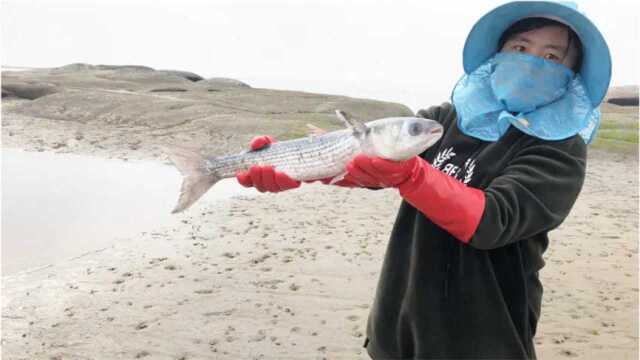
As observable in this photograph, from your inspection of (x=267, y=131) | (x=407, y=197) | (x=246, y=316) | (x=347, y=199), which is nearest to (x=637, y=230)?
(x=347, y=199)

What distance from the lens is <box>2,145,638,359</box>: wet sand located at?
5.18 m

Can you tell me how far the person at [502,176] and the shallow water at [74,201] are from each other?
5.83m

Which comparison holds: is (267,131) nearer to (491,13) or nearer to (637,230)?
(637,230)

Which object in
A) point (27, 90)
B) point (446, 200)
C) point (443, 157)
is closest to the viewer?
point (446, 200)

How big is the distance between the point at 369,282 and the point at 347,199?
14.0 feet

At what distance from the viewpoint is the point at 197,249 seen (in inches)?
302

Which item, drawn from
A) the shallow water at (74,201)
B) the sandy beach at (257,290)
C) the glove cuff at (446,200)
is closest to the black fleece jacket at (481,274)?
the glove cuff at (446,200)

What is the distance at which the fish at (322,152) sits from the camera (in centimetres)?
234

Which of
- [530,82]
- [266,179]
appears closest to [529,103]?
[530,82]

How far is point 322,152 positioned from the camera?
2811 millimetres

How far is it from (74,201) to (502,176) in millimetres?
9226

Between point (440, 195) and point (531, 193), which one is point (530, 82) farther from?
point (440, 195)

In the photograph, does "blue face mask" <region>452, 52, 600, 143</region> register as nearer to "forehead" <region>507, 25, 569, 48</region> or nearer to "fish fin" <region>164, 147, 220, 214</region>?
"forehead" <region>507, 25, 569, 48</region>

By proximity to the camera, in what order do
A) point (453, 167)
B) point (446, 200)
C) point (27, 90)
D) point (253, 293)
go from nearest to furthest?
1. point (446, 200)
2. point (453, 167)
3. point (253, 293)
4. point (27, 90)
